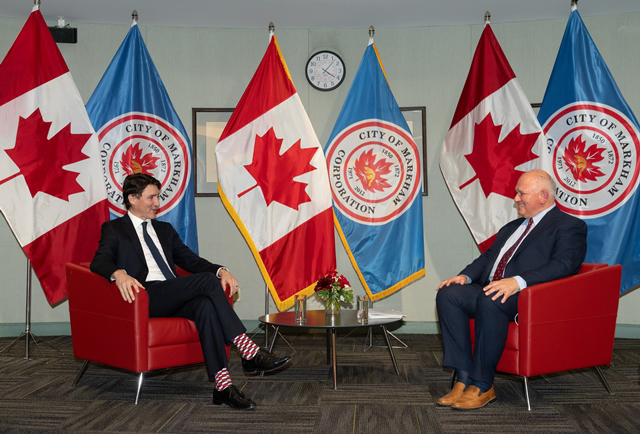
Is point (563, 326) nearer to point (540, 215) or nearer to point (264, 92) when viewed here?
point (540, 215)

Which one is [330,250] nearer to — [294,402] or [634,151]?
[294,402]

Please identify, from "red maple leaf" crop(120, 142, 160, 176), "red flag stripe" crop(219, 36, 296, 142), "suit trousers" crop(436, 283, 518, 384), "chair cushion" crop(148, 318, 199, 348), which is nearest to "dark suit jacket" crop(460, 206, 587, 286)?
"suit trousers" crop(436, 283, 518, 384)

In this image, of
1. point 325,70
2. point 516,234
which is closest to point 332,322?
point 516,234

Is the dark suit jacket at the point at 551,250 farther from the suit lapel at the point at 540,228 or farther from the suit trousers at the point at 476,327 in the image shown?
the suit trousers at the point at 476,327

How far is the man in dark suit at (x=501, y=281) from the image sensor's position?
3062mm

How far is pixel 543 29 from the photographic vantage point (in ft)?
17.5

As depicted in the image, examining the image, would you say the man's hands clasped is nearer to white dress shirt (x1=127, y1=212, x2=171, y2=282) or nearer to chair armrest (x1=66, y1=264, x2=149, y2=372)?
chair armrest (x1=66, y1=264, x2=149, y2=372)

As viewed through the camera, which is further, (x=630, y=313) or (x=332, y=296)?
(x=630, y=313)

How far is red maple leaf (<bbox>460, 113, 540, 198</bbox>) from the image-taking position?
468cm

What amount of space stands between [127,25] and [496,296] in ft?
13.2

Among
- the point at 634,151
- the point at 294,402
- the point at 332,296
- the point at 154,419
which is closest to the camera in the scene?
the point at 154,419

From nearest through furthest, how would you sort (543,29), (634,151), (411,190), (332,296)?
(332,296), (634,151), (411,190), (543,29)

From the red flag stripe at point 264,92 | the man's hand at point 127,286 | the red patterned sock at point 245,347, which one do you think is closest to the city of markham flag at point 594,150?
the red flag stripe at point 264,92

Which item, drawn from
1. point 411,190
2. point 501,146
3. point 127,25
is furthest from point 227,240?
point 501,146
